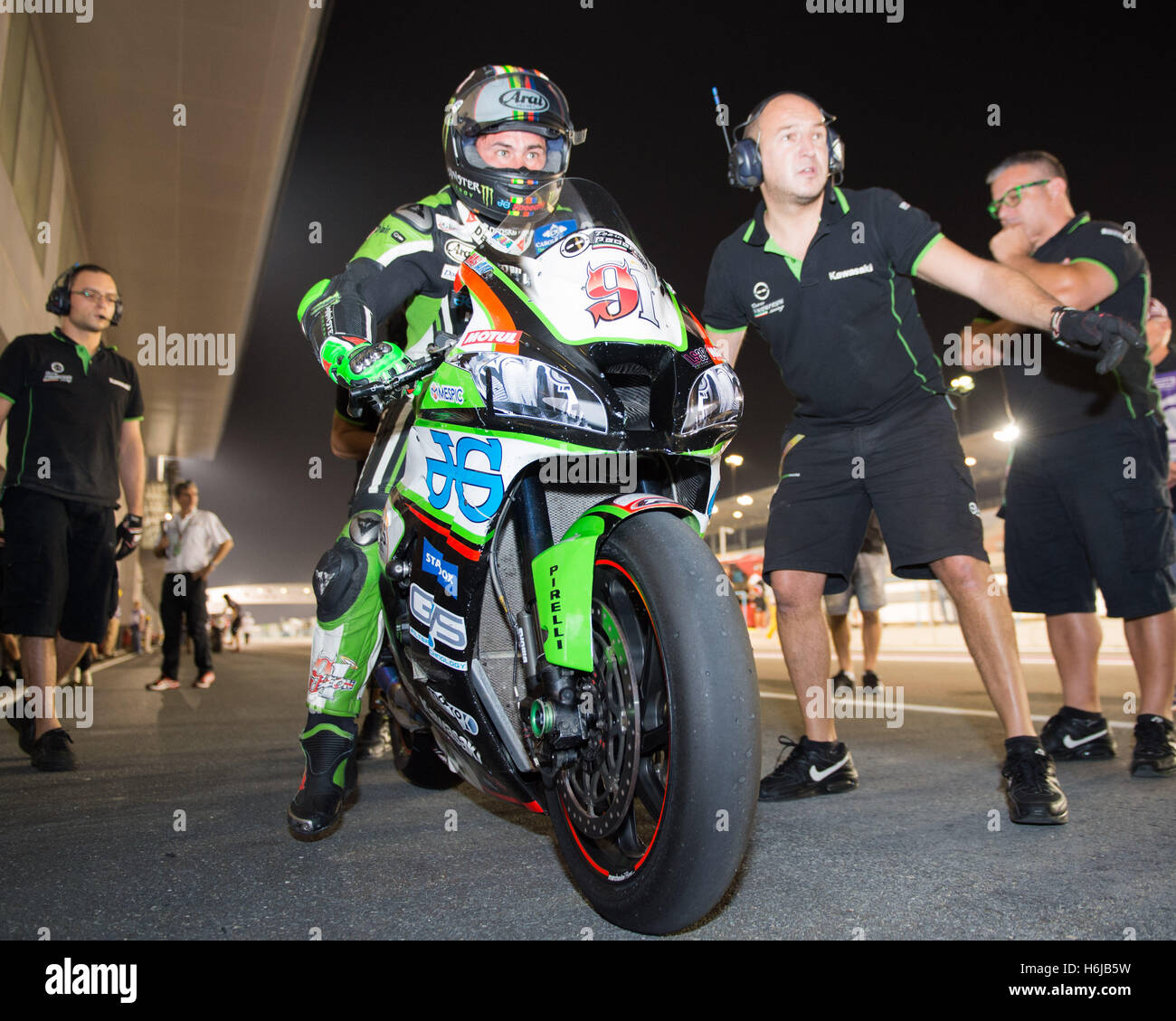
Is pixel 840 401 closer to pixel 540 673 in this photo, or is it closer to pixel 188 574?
pixel 540 673

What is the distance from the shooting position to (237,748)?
4.13m

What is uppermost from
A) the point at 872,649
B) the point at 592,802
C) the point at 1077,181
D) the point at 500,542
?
the point at 1077,181

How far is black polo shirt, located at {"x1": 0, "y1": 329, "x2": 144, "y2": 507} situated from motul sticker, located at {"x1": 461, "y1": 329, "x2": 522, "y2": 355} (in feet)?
10.3

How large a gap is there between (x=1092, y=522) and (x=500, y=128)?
246 centimetres

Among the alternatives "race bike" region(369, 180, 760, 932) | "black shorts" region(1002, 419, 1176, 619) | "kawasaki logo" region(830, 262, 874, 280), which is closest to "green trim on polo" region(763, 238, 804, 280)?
"kawasaki logo" region(830, 262, 874, 280)

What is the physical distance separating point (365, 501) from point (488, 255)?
2.64ft

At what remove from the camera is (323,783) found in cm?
230

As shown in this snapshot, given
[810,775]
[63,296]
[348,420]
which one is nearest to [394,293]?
[348,420]

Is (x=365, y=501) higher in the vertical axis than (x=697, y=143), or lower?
lower

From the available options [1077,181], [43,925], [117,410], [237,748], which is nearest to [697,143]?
[1077,181]

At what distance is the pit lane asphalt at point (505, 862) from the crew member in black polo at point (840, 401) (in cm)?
44

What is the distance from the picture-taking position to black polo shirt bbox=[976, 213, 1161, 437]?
321 cm
